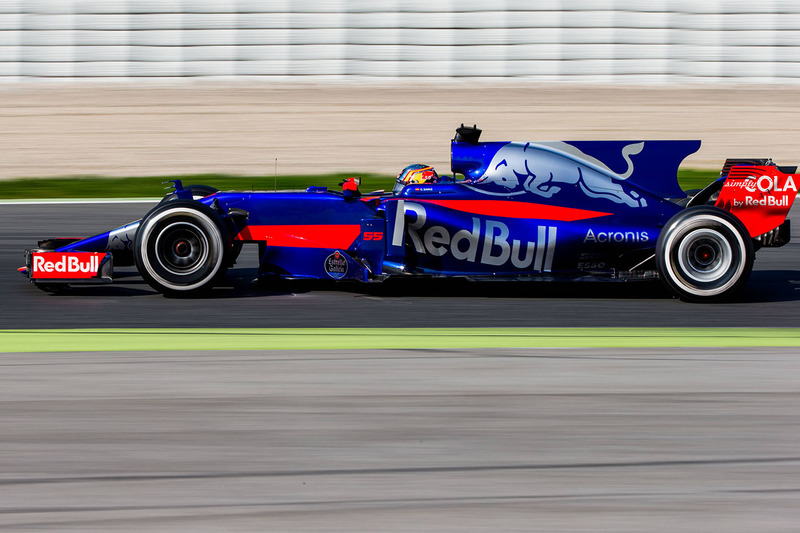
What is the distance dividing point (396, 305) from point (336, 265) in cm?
52

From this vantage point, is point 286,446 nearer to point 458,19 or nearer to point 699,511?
point 699,511

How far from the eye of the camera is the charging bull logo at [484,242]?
23.6ft

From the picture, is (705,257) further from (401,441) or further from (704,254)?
Answer: (401,441)

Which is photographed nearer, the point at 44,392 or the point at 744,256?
the point at 44,392

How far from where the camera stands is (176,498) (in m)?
3.72

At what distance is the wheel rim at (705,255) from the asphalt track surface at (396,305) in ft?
0.81

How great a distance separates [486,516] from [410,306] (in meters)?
3.70

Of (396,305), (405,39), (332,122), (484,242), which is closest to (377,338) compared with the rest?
(396,305)

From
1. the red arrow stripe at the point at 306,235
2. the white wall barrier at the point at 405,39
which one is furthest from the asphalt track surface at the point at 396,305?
the white wall barrier at the point at 405,39

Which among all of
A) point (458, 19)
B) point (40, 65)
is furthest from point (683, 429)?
point (40, 65)

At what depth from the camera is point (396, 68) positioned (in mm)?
20484

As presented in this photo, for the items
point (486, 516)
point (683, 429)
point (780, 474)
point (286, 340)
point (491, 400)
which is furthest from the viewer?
point (286, 340)

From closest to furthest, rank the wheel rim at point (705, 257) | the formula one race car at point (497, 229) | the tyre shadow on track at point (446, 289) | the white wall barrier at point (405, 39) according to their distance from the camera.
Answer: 1. the wheel rim at point (705, 257)
2. the formula one race car at point (497, 229)
3. the tyre shadow on track at point (446, 289)
4. the white wall barrier at point (405, 39)

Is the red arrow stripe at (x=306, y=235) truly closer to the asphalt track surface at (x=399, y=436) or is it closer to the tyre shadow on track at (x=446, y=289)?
the tyre shadow on track at (x=446, y=289)
